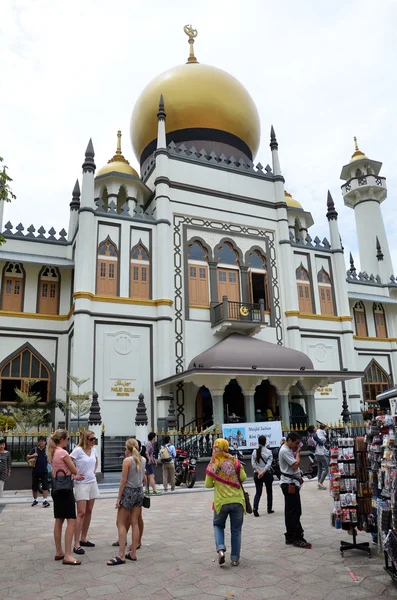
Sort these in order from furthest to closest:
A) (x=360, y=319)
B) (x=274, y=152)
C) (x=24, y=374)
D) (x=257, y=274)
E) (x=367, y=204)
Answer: (x=367, y=204) → (x=360, y=319) → (x=274, y=152) → (x=257, y=274) → (x=24, y=374)

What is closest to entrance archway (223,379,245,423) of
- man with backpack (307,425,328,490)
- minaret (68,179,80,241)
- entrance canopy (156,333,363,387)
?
entrance canopy (156,333,363,387)

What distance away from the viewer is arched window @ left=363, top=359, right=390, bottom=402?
24.3 m

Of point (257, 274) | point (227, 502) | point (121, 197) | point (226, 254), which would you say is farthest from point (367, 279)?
point (227, 502)

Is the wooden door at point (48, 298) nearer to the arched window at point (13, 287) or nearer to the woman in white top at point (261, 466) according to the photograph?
the arched window at point (13, 287)

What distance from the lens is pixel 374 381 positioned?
2470 cm

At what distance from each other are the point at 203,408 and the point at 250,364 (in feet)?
11.4

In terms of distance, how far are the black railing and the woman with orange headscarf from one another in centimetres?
1379

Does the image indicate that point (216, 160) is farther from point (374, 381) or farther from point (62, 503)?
point (62, 503)

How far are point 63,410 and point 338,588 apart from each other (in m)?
15.0

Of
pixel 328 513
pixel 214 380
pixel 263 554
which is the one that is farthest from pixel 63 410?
pixel 263 554

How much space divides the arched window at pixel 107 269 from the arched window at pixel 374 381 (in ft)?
44.5

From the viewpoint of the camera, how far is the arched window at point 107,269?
18.8 meters

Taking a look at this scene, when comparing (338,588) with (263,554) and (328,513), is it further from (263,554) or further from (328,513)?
(328,513)

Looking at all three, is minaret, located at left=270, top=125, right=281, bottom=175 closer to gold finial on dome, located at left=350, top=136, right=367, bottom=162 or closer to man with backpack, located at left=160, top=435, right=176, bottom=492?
gold finial on dome, located at left=350, top=136, right=367, bottom=162
